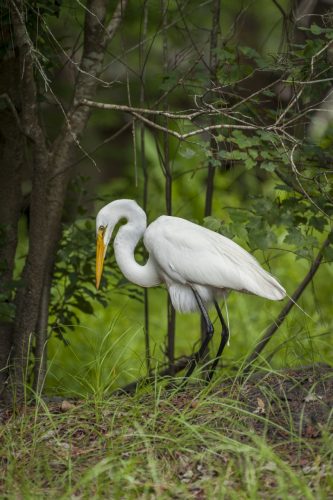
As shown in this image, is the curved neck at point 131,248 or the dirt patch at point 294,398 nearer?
the dirt patch at point 294,398

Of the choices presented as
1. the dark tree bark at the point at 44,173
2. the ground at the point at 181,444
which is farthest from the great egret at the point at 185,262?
the ground at the point at 181,444

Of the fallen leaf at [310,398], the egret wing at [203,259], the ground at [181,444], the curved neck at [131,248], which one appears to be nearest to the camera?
the ground at [181,444]

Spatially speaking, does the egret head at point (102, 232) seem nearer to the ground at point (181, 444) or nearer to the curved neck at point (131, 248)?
the curved neck at point (131, 248)

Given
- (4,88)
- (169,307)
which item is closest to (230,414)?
(169,307)

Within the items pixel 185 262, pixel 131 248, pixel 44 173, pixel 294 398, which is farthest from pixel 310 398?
pixel 44 173

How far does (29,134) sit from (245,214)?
1.37 m

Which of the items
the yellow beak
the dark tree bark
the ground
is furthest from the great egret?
the ground

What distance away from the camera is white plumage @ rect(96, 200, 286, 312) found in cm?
539

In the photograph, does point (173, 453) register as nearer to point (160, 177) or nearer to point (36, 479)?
point (36, 479)

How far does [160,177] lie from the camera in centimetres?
1090

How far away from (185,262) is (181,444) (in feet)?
5.18

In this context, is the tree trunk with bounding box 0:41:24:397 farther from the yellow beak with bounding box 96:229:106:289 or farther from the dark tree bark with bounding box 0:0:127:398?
the yellow beak with bounding box 96:229:106:289

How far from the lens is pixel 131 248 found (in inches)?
232

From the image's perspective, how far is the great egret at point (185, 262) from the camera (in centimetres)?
541
